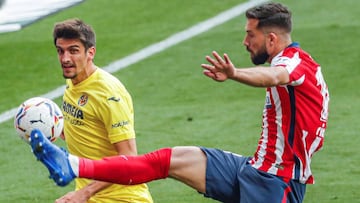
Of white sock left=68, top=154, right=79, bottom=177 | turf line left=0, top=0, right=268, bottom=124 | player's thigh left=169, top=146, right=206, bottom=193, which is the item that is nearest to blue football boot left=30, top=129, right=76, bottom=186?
white sock left=68, top=154, right=79, bottom=177

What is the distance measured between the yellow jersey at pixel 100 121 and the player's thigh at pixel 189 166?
361 mm

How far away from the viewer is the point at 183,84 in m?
17.0

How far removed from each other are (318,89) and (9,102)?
8.66 m

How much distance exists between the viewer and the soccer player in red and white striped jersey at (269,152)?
27.6 feet

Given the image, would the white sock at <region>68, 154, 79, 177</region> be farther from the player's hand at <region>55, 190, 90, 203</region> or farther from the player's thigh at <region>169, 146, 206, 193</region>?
the player's thigh at <region>169, 146, 206, 193</region>

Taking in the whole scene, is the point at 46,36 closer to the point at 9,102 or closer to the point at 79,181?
the point at 9,102

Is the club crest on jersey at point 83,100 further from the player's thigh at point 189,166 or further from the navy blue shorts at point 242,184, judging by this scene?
the navy blue shorts at point 242,184

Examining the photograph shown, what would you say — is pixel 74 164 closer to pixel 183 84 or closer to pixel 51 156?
pixel 51 156

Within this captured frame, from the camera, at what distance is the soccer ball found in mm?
8539

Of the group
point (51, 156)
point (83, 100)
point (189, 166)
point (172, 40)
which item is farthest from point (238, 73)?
point (172, 40)

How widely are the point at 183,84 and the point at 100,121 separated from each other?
27.3ft

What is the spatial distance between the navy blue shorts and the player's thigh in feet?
0.16

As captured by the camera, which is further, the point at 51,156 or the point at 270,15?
the point at 270,15

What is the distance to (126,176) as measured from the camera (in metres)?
8.36
